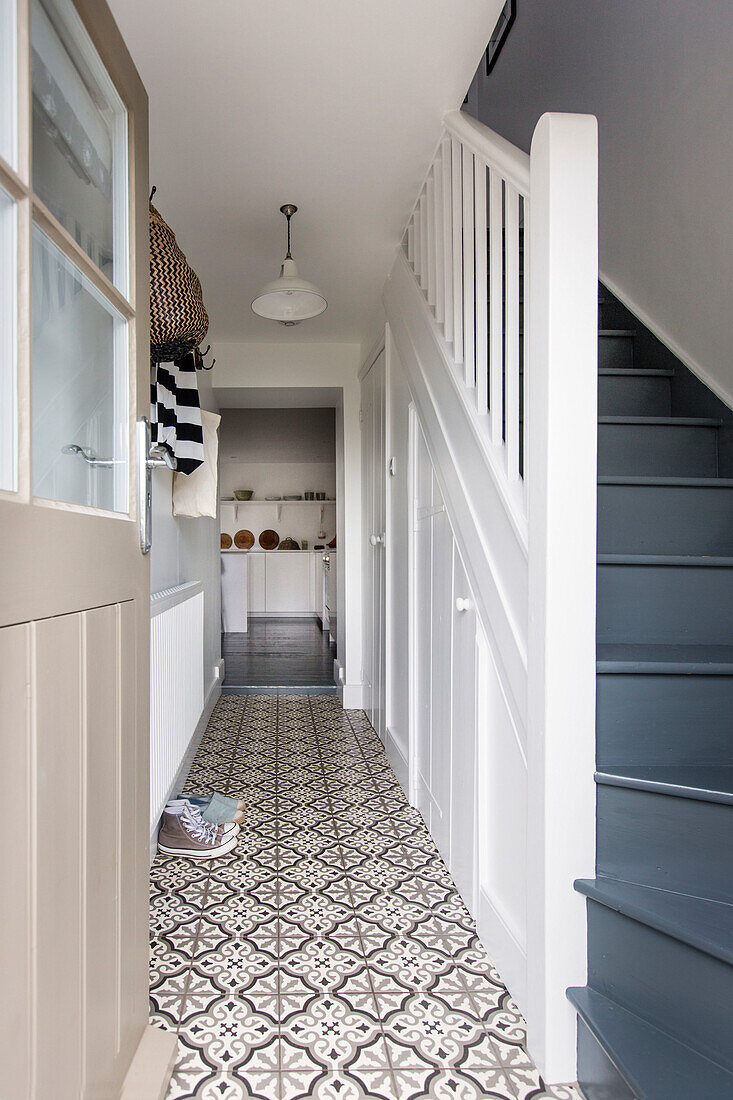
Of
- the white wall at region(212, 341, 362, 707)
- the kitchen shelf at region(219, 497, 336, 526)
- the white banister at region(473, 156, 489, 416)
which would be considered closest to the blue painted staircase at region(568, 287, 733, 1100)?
the white banister at region(473, 156, 489, 416)

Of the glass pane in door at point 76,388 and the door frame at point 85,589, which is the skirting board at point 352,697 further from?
the glass pane in door at point 76,388

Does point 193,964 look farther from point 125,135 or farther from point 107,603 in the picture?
point 125,135

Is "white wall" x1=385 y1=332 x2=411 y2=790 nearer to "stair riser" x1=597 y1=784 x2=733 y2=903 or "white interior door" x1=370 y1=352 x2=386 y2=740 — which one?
"white interior door" x1=370 y1=352 x2=386 y2=740

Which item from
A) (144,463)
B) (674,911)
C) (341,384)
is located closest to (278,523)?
(341,384)

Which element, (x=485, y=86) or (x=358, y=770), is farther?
(x=485, y=86)

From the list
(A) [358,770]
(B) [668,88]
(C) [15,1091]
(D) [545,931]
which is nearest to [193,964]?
(D) [545,931]

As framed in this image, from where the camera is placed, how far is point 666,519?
1.87 m

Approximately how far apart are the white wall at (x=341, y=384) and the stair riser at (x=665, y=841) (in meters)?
3.19

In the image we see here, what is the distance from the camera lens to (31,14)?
2.90 ft

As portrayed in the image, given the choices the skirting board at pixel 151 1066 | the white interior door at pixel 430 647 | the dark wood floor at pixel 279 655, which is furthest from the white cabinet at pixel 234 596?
the skirting board at pixel 151 1066

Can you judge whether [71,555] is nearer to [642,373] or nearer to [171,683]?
[171,683]

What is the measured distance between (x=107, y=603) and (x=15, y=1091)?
62cm

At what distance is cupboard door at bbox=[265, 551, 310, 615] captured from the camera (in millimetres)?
9344

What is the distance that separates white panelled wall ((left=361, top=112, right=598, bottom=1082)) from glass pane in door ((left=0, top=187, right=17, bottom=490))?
90 cm
